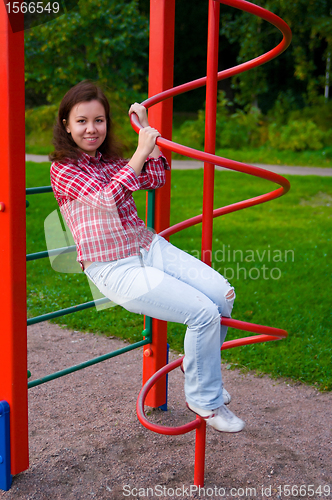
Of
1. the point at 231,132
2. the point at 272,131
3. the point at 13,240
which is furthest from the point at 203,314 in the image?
the point at 272,131

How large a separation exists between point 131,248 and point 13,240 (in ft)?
1.55

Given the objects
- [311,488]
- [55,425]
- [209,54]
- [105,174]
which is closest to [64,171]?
[105,174]

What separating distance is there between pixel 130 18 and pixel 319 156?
15.0 ft

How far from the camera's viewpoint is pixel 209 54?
2.07 m

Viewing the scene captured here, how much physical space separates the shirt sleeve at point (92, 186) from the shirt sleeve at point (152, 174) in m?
0.24

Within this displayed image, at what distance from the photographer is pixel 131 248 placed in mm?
2271

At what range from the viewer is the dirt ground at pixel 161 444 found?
2.36m

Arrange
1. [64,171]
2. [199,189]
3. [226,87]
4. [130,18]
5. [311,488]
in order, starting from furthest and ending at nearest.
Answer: [226,87] < [130,18] < [199,189] < [311,488] < [64,171]

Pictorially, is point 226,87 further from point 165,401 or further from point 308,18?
point 165,401

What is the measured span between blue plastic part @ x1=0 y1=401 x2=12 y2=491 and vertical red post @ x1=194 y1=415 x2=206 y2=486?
0.78 metres

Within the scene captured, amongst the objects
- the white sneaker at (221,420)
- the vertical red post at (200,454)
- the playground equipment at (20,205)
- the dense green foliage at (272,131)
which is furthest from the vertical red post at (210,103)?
the dense green foliage at (272,131)

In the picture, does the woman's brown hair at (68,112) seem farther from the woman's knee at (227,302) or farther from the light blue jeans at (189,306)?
the woman's knee at (227,302)

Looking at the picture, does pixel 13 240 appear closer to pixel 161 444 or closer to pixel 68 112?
pixel 68 112

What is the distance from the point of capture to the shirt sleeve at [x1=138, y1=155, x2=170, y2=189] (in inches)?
97.7
